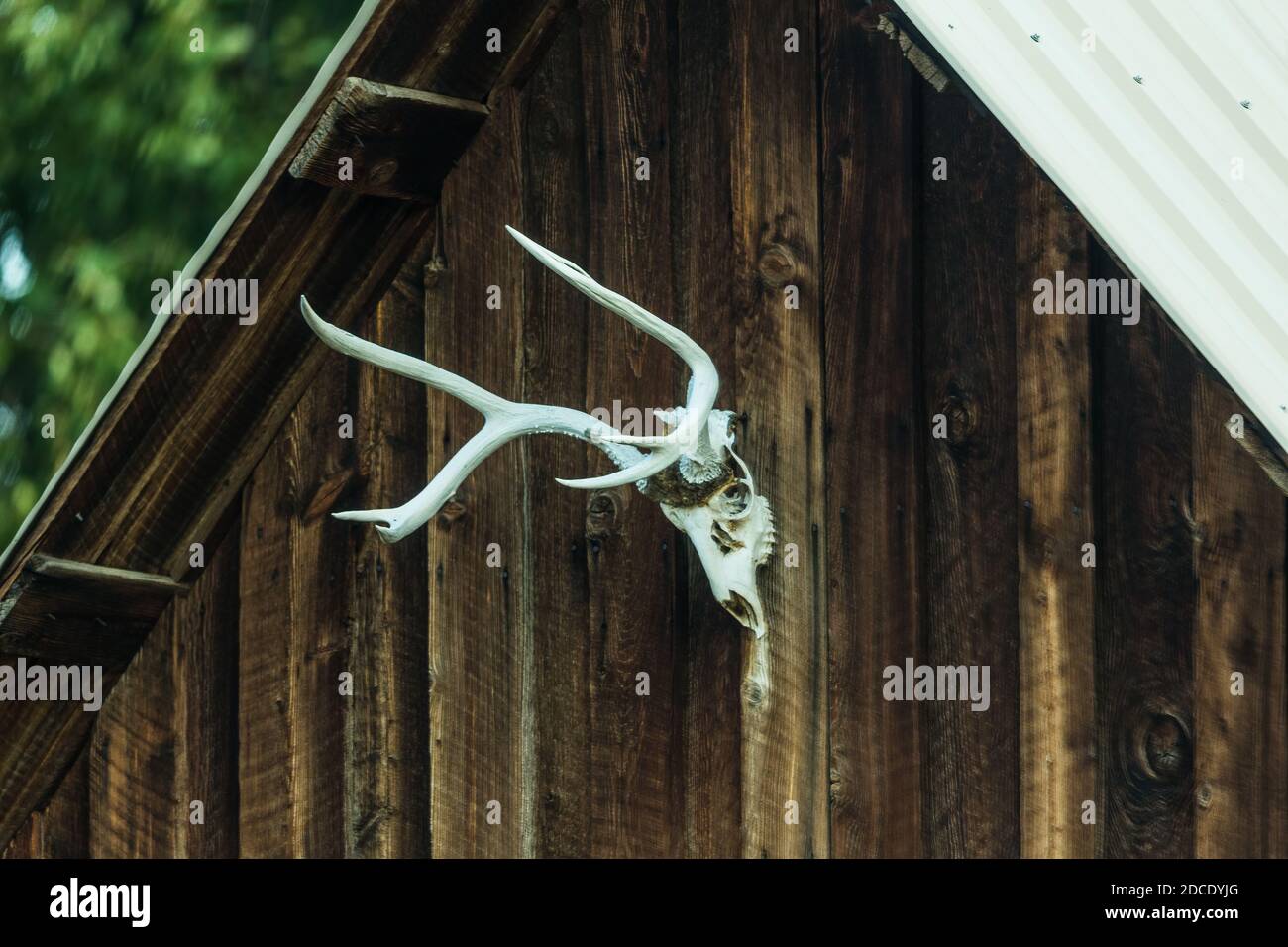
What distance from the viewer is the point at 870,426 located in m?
2.85

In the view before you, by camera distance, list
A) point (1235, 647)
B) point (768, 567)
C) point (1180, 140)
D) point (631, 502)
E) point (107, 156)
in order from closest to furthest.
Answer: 1. point (1180, 140)
2. point (1235, 647)
3. point (768, 567)
4. point (631, 502)
5. point (107, 156)

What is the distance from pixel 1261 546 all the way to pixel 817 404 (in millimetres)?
828

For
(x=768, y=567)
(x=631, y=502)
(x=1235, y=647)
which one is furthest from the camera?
(x=631, y=502)

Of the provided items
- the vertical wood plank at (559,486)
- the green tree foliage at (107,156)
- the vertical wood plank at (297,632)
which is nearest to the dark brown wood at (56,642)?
the vertical wood plank at (297,632)

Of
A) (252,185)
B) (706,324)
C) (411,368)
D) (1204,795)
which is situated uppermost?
(252,185)

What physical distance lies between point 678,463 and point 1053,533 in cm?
68

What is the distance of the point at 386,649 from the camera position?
10.5 feet

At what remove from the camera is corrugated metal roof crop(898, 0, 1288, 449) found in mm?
2004

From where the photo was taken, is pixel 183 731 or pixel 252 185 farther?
pixel 183 731

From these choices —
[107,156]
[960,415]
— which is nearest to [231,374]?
[960,415]

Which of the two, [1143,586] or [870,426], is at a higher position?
[870,426]

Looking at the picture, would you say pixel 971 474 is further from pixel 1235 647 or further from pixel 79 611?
pixel 79 611

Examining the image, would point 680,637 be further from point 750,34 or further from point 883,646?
point 750,34

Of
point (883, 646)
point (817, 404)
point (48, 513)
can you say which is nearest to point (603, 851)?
point (883, 646)
